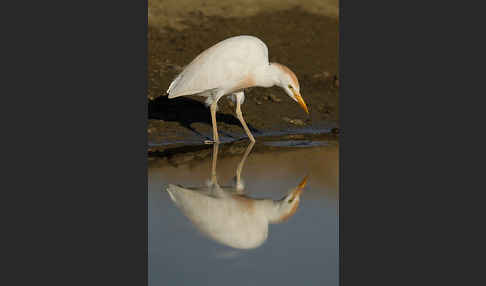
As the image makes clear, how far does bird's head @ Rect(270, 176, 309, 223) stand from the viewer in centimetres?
700

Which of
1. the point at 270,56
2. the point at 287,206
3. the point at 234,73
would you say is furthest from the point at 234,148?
the point at 270,56

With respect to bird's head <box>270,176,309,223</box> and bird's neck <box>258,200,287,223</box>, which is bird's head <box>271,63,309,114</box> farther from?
bird's neck <box>258,200,287,223</box>

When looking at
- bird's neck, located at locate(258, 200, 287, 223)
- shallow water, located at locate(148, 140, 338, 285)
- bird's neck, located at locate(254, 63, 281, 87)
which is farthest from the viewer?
bird's neck, located at locate(254, 63, 281, 87)

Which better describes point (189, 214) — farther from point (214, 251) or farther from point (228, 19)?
point (228, 19)

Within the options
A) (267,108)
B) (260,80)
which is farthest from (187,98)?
(260,80)

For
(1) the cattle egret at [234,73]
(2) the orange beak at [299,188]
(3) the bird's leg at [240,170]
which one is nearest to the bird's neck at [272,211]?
(2) the orange beak at [299,188]

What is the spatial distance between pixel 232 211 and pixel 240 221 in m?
0.28

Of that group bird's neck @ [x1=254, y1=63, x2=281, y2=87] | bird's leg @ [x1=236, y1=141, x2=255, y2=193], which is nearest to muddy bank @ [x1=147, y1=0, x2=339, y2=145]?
bird's leg @ [x1=236, y1=141, x2=255, y2=193]

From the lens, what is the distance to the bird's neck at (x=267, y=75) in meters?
9.95

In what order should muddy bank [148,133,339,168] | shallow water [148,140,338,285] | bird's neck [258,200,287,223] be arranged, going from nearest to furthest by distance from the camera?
shallow water [148,140,338,285] → bird's neck [258,200,287,223] → muddy bank [148,133,339,168]

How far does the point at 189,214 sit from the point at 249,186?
1178 mm

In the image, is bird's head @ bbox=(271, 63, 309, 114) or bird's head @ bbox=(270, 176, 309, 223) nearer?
bird's head @ bbox=(270, 176, 309, 223)

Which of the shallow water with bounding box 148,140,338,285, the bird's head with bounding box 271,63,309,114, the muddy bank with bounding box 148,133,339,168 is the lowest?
the shallow water with bounding box 148,140,338,285

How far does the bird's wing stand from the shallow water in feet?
2.98
